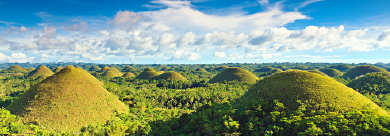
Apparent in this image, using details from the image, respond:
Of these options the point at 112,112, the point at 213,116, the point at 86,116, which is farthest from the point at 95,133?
the point at 213,116

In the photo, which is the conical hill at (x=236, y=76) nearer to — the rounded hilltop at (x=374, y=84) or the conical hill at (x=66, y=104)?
the rounded hilltop at (x=374, y=84)

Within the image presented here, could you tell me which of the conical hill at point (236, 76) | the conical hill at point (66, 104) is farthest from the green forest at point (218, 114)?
the conical hill at point (236, 76)

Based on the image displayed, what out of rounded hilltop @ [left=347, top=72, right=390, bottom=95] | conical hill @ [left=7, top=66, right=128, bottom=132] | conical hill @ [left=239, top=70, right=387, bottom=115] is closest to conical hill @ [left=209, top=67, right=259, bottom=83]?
rounded hilltop @ [left=347, top=72, right=390, bottom=95]

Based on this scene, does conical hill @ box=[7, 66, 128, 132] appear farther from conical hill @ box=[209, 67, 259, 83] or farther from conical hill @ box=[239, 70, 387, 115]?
A: conical hill @ box=[209, 67, 259, 83]

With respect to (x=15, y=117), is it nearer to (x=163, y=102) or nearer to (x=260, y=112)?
(x=163, y=102)

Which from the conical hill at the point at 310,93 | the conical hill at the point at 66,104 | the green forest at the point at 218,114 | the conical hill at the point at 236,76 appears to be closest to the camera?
the green forest at the point at 218,114
